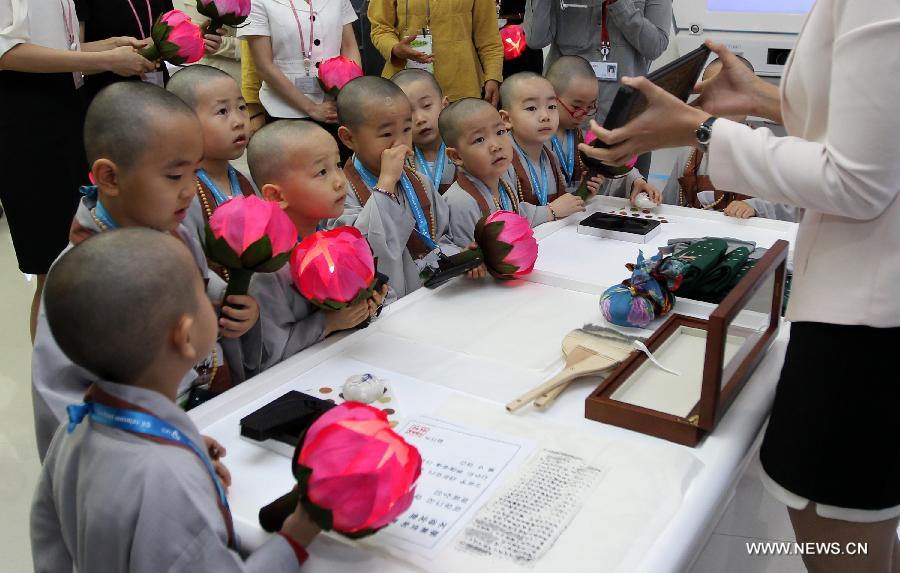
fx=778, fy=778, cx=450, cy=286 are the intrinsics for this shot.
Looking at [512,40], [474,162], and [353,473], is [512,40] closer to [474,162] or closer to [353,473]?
[474,162]

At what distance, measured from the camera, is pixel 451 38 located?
3525 mm

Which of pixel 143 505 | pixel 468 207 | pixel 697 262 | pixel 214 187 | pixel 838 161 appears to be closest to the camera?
pixel 143 505

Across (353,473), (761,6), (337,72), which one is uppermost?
(761,6)

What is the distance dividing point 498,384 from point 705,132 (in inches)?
21.3

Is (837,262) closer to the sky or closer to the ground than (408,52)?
closer to the ground

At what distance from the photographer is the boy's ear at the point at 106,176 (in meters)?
1.40

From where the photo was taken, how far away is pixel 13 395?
106 inches

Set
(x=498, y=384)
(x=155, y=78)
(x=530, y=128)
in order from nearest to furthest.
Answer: (x=498, y=384) < (x=155, y=78) < (x=530, y=128)

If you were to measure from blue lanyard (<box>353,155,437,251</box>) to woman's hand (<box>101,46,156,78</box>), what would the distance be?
0.71m

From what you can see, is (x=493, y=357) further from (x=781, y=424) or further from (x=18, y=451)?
(x=18, y=451)

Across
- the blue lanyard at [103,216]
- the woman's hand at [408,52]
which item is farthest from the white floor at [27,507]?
the woman's hand at [408,52]

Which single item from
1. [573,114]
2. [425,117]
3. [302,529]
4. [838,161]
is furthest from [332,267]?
[573,114]

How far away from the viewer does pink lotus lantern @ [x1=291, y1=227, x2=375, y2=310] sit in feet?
4.60

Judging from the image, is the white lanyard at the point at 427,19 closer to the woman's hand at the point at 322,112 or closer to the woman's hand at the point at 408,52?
the woman's hand at the point at 408,52
